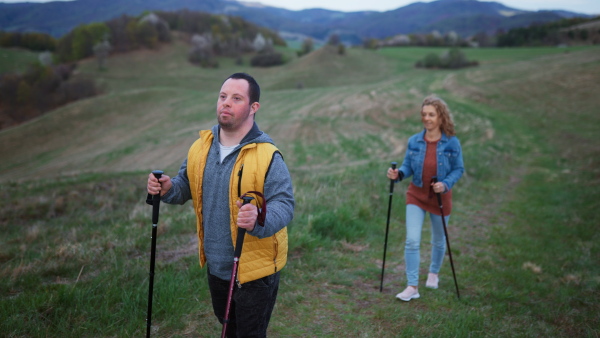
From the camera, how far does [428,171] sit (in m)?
4.98

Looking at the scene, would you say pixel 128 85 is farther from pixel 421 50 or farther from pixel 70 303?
pixel 70 303

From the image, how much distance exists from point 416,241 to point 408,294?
65 centimetres

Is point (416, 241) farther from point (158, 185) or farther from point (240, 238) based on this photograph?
point (158, 185)

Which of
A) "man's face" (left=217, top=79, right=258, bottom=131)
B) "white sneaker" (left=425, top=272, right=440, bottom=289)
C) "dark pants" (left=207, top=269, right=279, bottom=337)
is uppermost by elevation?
"man's face" (left=217, top=79, right=258, bottom=131)

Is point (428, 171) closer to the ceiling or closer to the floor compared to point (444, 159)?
closer to the floor

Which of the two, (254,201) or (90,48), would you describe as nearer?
(254,201)

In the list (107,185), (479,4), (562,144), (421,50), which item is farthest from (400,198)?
(479,4)

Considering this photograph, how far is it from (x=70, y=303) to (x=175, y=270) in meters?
1.19

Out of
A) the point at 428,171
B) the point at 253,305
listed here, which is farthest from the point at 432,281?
the point at 253,305

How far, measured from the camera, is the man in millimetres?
2676

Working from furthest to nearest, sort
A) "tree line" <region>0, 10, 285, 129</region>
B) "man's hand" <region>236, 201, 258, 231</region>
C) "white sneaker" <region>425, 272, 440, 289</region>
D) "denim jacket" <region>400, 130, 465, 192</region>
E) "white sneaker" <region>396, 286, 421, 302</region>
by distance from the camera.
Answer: "tree line" <region>0, 10, 285, 129</region> → "white sneaker" <region>425, 272, 440, 289</region> → "denim jacket" <region>400, 130, 465, 192</region> → "white sneaker" <region>396, 286, 421, 302</region> → "man's hand" <region>236, 201, 258, 231</region>

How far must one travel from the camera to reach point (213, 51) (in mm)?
84000

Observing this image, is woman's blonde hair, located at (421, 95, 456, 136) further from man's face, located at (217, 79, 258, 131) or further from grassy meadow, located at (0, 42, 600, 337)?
man's face, located at (217, 79, 258, 131)

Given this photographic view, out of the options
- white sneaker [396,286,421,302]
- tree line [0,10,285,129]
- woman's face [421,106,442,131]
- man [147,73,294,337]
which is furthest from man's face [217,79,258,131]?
tree line [0,10,285,129]
